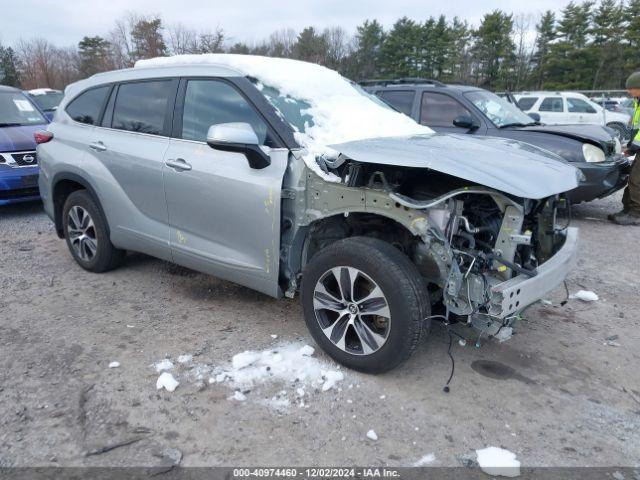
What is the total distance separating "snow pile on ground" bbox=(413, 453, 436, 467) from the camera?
2.29 meters

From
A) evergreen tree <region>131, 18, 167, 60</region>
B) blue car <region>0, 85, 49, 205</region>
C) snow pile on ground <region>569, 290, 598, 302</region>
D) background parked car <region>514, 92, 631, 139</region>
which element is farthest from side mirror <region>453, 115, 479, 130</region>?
evergreen tree <region>131, 18, 167, 60</region>

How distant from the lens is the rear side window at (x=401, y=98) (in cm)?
726

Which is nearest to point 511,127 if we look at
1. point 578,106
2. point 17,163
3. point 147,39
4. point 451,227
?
point 451,227

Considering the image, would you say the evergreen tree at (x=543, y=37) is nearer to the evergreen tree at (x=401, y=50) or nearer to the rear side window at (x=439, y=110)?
the evergreen tree at (x=401, y=50)

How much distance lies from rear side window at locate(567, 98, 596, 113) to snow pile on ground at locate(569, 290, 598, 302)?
13818 mm

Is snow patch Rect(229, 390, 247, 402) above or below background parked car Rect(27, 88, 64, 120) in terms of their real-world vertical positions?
below

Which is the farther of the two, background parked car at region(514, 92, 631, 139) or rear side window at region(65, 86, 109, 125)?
background parked car at region(514, 92, 631, 139)

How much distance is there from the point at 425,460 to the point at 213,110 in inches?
103

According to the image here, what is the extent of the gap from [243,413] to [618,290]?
3599mm

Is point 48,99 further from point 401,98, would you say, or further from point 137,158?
point 137,158

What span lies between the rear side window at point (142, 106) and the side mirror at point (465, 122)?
4002 millimetres

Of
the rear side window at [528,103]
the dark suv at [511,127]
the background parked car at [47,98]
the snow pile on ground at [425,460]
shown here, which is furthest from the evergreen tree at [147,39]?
the snow pile on ground at [425,460]

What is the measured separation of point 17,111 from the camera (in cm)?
770

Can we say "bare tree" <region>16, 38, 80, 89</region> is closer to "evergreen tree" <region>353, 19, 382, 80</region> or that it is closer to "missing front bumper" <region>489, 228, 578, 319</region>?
"evergreen tree" <region>353, 19, 382, 80</region>
